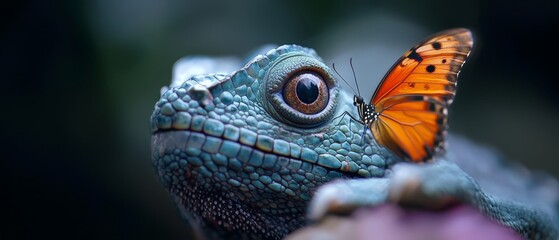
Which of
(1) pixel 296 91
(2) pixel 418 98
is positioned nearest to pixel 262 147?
(1) pixel 296 91

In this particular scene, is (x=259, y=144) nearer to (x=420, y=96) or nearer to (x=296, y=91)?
(x=296, y=91)

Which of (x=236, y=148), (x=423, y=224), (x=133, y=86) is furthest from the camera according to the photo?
(x=133, y=86)

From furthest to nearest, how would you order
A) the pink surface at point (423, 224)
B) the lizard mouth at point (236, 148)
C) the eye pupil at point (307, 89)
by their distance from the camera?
the eye pupil at point (307, 89) < the lizard mouth at point (236, 148) < the pink surface at point (423, 224)

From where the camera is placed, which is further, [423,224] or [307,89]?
[307,89]

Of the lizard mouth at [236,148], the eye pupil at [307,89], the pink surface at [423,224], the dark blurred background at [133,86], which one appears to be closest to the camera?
the pink surface at [423,224]

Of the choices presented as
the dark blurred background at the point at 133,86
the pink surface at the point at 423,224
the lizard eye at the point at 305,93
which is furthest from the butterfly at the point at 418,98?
the dark blurred background at the point at 133,86

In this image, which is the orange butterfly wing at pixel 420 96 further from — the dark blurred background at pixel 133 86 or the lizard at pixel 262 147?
the dark blurred background at pixel 133 86

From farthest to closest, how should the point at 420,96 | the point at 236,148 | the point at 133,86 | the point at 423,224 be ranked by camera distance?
the point at 133,86 → the point at 420,96 → the point at 236,148 → the point at 423,224
